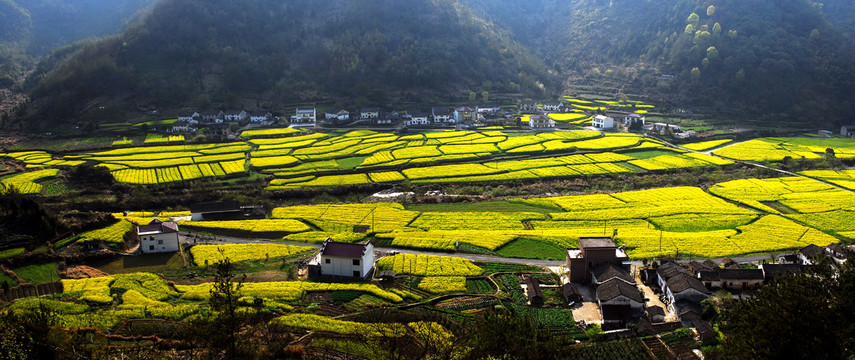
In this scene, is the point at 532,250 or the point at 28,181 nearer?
the point at 532,250

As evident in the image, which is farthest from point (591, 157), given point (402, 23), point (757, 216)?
point (402, 23)

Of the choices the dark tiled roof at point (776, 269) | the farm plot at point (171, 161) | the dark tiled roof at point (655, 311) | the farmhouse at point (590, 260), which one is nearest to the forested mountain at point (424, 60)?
the farm plot at point (171, 161)

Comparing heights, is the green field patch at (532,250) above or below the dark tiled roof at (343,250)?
below

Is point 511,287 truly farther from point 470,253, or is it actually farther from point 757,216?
point 757,216

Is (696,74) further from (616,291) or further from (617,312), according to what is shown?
(617,312)

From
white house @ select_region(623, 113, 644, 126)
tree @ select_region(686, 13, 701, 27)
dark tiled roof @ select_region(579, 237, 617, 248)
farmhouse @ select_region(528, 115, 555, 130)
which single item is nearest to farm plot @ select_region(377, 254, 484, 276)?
dark tiled roof @ select_region(579, 237, 617, 248)

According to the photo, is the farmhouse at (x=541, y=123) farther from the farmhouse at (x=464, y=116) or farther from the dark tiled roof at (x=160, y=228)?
the dark tiled roof at (x=160, y=228)

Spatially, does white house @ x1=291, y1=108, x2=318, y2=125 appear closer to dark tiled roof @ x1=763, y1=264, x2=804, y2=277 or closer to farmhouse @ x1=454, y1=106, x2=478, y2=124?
farmhouse @ x1=454, y1=106, x2=478, y2=124

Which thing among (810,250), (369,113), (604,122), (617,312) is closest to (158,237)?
(617,312)
